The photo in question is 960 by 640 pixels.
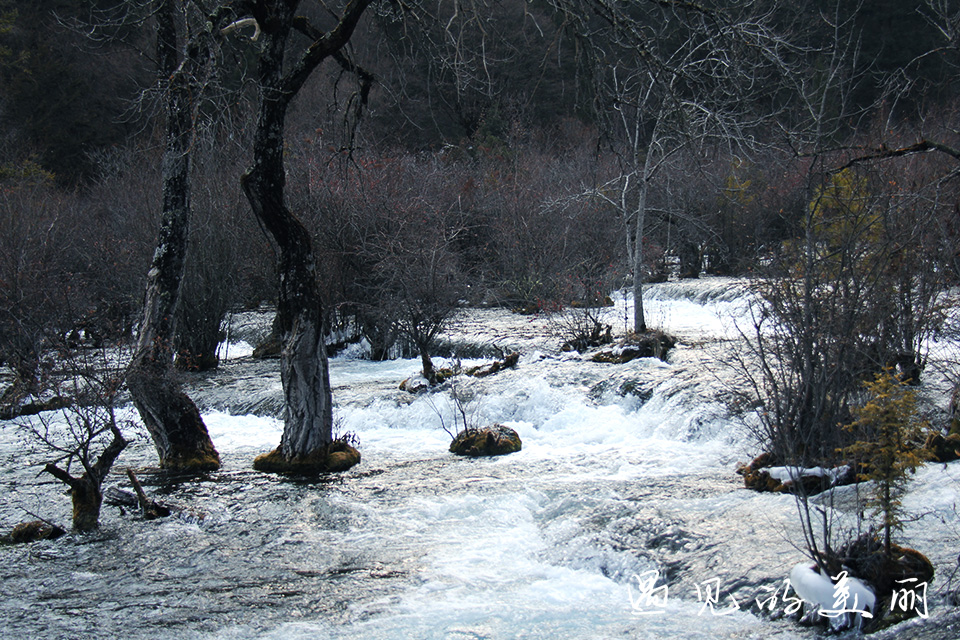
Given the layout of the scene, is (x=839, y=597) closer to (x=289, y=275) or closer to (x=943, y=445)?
(x=943, y=445)

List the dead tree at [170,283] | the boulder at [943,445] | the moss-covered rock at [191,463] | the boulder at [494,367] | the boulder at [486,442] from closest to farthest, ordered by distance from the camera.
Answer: the boulder at [943,445]
the dead tree at [170,283]
the moss-covered rock at [191,463]
the boulder at [486,442]
the boulder at [494,367]

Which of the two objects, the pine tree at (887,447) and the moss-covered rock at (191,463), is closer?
the pine tree at (887,447)

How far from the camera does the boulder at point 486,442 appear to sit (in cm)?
1053

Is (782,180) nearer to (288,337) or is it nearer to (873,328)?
(873,328)

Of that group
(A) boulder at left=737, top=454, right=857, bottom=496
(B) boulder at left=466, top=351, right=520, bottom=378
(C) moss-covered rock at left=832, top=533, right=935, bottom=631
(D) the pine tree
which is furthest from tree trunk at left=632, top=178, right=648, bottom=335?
(C) moss-covered rock at left=832, top=533, right=935, bottom=631

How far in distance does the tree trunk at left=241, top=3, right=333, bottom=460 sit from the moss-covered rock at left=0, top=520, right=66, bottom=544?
9.04 ft

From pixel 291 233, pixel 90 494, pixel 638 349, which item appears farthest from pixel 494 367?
pixel 90 494

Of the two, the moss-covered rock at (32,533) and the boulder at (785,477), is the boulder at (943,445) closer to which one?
the boulder at (785,477)

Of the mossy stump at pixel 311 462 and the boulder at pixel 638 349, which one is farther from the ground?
the boulder at pixel 638 349

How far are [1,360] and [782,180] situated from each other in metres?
24.3

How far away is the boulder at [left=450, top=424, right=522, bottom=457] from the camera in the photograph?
10.5 metres

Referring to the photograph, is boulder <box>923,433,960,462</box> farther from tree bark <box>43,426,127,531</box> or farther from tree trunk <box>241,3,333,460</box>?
tree bark <box>43,426,127,531</box>

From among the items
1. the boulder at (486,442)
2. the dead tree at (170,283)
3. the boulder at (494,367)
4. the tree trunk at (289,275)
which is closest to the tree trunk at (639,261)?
the boulder at (494,367)

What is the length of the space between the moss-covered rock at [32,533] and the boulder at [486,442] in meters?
5.08
